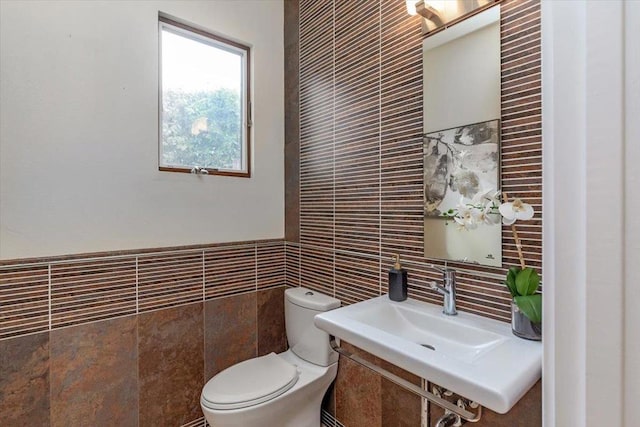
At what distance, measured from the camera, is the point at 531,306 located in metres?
0.85

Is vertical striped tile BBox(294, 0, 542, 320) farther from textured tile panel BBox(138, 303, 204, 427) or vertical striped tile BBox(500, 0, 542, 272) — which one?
textured tile panel BBox(138, 303, 204, 427)

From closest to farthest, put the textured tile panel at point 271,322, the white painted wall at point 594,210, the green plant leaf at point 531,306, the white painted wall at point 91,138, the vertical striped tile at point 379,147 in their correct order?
the white painted wall at point 594,210, the green plant leaf at point 531,306, the vertical striped tile at point 379,147, the white painted wall at point 91,138, the textured tile panel at point 271,322

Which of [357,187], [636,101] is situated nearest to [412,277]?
[357,187]

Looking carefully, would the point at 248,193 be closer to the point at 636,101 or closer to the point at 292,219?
the point at 292,219

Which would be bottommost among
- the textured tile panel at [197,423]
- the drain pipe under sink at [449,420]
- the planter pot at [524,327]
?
the textured tile panel at [197,423]

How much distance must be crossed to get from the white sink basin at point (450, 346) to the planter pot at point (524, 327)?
2 cm

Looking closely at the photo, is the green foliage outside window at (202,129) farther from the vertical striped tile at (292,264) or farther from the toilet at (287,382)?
the toilet at (287,382)

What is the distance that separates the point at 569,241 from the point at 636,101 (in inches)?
6.3

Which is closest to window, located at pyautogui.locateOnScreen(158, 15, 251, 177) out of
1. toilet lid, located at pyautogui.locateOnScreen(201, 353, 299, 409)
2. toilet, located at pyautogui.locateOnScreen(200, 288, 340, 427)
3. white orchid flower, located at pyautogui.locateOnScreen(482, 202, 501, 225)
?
toilet, located at pyautogui.locateOnScreen(200, 288, 340, 427)

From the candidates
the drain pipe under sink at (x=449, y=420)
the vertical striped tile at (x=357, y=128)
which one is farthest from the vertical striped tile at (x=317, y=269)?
the drain pipe under sink at (x=449, y=420)

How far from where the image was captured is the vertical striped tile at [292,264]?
193cm

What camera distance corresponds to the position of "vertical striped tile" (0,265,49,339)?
121 cm

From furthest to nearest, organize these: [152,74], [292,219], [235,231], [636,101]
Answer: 1. [292,219]
2. [235,231]
3. [152,74]
4. [636,101]

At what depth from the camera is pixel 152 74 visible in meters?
1.53
